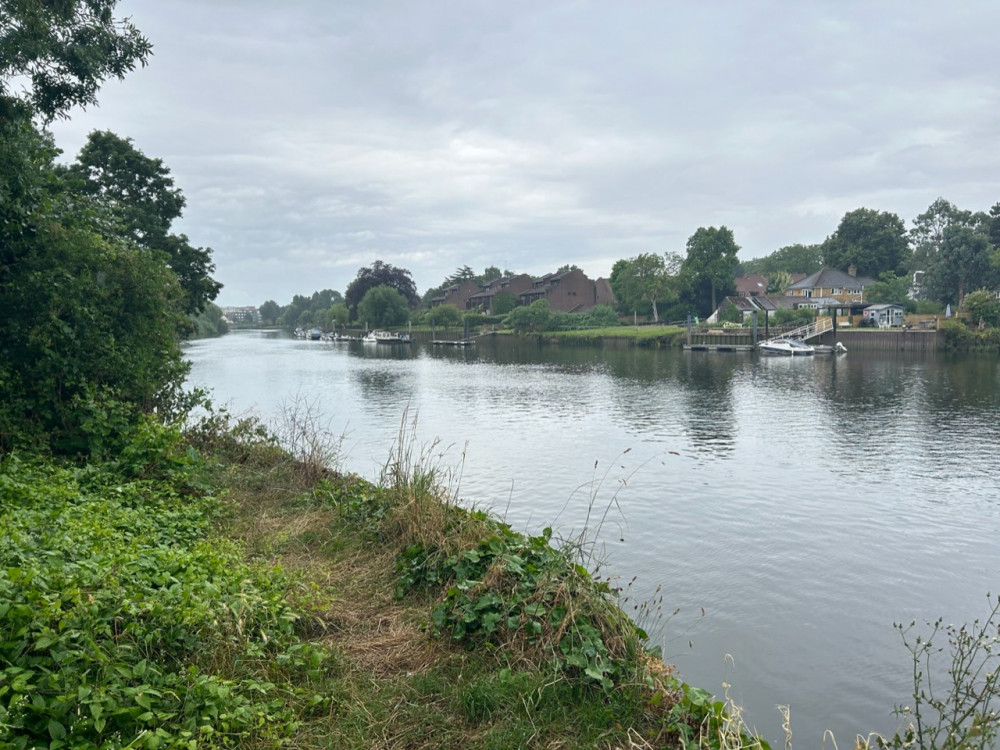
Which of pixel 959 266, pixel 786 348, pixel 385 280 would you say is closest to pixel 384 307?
pixel 385 280

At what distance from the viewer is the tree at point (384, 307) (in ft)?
361

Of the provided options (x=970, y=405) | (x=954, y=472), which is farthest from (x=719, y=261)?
(x=954, y=472)

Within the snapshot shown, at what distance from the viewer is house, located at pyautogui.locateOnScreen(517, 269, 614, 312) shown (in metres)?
102

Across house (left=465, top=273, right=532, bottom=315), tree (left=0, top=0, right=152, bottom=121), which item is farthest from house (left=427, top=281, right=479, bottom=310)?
tree (left=0, top=0, right=152, bottom=121)

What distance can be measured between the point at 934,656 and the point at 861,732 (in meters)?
2.31

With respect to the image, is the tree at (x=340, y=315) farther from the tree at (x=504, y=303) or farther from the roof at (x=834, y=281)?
the roof at (x=834, y=281)

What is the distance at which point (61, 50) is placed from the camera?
36.1 feet

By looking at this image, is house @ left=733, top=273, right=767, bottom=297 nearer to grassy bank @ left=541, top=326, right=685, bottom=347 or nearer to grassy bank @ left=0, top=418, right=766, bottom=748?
grassy bank @ left=541, top=326, right=685, bottom=347

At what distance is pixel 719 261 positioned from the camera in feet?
276

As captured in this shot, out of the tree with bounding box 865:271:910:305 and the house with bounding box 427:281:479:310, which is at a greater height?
the house with bounding box 427:281:479:310

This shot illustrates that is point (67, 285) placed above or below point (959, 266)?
below

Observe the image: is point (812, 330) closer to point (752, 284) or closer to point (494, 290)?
point (752, 284)

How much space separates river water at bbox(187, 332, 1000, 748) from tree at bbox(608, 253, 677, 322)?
161 ft

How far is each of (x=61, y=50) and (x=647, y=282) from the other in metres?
78.9
